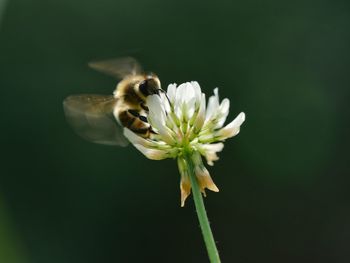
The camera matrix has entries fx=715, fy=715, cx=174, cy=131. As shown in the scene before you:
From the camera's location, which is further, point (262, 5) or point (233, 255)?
point (262, 5)

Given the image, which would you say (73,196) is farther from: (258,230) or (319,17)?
(319,17)

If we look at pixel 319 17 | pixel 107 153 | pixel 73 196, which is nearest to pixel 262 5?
pixel 319 17

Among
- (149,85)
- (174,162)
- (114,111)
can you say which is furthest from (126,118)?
(174,162)

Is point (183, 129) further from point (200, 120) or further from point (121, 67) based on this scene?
point (121, 67)

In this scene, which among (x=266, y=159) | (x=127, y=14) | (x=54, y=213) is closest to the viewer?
(x=54, y=213)

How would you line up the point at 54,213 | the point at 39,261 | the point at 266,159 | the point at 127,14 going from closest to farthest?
1. the point at 39,261
2. the point at 54,213
3. the point at 266,159
4. the point at 127,14

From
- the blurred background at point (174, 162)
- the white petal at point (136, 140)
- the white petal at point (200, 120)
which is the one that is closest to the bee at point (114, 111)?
the white petal at point (136, 140)

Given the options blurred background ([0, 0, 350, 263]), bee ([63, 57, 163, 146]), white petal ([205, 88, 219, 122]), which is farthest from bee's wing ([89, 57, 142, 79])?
blurred background ([0, 0, 350, 263])

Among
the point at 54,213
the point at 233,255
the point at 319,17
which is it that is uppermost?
the point at 319,17

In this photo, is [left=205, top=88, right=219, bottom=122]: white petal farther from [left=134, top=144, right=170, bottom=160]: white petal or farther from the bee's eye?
the bee's eye
